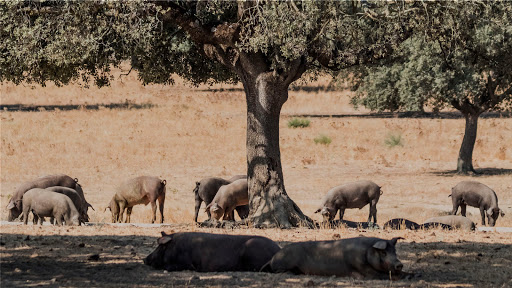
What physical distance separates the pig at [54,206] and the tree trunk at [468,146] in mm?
22274

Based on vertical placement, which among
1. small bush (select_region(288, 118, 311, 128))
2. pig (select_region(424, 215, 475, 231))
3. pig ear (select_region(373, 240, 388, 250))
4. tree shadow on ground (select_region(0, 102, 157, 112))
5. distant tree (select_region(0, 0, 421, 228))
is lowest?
pig (select_region(424, 215, 475, 231))

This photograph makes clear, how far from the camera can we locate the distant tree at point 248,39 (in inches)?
640

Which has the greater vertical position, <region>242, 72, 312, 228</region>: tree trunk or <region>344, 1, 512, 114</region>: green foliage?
<region>344, 1, 512, 114</region>: green foliage

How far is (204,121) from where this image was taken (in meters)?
48.3

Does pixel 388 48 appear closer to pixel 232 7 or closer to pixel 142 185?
pixel 232 7

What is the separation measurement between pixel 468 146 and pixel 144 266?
26.5 m

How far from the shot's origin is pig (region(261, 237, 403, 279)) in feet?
33.3

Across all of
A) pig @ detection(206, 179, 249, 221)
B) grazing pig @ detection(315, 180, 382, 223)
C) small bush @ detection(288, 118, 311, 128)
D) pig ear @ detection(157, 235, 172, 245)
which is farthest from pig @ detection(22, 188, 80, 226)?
small bush @ detection(288, 118, 311, 128)

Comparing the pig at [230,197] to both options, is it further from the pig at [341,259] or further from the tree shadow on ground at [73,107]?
the tree shadow on ground at [73,107]

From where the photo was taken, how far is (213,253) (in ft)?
36.1

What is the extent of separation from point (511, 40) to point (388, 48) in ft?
50.0

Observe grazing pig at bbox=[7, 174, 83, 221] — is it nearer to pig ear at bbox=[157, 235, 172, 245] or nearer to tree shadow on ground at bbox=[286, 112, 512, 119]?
pig ear at bbox=[157, 235, 172, 245]

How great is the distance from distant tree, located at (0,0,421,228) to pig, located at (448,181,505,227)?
683 centimetres

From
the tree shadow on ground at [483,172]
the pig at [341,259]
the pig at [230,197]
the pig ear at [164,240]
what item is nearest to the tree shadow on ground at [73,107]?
the tree shadow on ground at [483,172]
